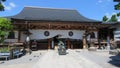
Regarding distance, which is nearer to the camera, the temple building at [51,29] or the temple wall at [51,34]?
the temple building at [51,29]

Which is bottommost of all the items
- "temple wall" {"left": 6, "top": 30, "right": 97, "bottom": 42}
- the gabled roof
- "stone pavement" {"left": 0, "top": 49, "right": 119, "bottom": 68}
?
"stone pavement" {"left": 0, "top": 49, "right": 119, "bottom": 68}

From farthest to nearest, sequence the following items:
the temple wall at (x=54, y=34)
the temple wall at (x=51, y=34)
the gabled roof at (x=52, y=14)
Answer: the gabled roof at (x=52, y=14), the temple wall at (x=54, y=34), the temple wall at (x=51, y=34)

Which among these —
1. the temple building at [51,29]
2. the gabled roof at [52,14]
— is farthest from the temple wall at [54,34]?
the gabled roof at [52,14]

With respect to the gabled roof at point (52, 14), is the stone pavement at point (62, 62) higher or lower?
lower

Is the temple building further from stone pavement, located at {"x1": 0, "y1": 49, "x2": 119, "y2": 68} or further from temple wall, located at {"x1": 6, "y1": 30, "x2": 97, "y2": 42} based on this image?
stone pavement, located at {"x1": 0, "y1": 49, "x2": 119, "y2": 68}

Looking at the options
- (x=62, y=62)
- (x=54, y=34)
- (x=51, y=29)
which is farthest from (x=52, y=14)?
(x=62, y=62)

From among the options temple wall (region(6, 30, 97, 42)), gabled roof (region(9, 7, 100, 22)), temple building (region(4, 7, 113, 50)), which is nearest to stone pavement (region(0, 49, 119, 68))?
temple building (region(4, 7, 113, 50))

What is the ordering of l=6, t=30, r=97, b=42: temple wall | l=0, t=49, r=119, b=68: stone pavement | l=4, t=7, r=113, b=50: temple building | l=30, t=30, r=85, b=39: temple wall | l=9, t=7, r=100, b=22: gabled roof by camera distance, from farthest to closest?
l=9, t=7, r=100, b=22: gabled roof → l=30, t=30, r=85, b=39: temple wall → l=6, t=30, r=97, b=42: temple wall → l=4, t=7, r=113, b=50: temple building → l=0, t=49, r=119, b=68: stone pavement

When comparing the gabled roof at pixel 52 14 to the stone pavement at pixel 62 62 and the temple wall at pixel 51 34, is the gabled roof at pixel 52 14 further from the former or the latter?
the stone pavement at pixel 62 62

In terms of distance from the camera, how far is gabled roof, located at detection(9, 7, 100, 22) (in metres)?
25.2

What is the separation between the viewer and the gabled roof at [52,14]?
82.7ft

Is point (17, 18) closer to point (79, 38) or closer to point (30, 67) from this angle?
point (79, 38)

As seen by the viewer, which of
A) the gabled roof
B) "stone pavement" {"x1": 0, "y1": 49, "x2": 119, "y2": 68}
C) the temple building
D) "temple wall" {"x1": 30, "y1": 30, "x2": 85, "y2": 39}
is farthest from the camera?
the gabled roof

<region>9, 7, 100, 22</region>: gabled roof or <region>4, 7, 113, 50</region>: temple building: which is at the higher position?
<region>9, 7, 100, 22</region>: gabled roof
